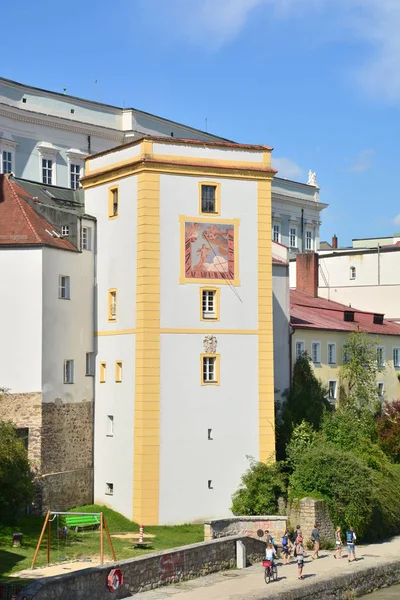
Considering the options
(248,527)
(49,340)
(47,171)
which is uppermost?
(47,171)

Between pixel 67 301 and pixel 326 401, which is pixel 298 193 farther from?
pixel 67 301

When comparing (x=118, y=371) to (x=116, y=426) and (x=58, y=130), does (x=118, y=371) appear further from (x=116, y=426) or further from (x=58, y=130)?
(x=58, y=130)

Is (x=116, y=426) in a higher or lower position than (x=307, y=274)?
lower

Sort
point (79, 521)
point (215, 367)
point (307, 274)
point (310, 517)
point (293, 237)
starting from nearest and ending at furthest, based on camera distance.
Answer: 1. point (79, 521)
2. point (310, 517)
3. point (215, 367)
4. point (307, 274)
5. point (293, 237)

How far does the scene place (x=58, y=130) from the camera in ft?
243

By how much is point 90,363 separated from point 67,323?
2564 mm

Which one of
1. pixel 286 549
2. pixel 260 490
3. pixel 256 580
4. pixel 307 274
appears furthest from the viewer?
pixel 307 274

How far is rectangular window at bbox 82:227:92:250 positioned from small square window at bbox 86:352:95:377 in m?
4.85

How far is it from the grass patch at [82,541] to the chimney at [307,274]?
28.5 m

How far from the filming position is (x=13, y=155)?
71.2m

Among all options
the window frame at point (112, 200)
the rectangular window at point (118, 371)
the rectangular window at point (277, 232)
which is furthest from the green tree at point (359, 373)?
the rectangular window at point (277, 232)

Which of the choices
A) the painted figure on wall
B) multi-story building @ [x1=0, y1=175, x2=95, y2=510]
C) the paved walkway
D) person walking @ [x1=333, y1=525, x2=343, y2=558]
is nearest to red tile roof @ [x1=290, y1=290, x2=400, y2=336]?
the painted figure on wall

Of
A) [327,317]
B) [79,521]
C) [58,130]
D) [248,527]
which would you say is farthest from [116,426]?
[58,130]

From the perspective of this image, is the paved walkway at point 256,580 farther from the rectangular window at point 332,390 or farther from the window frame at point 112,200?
the window frame at point 112,200
